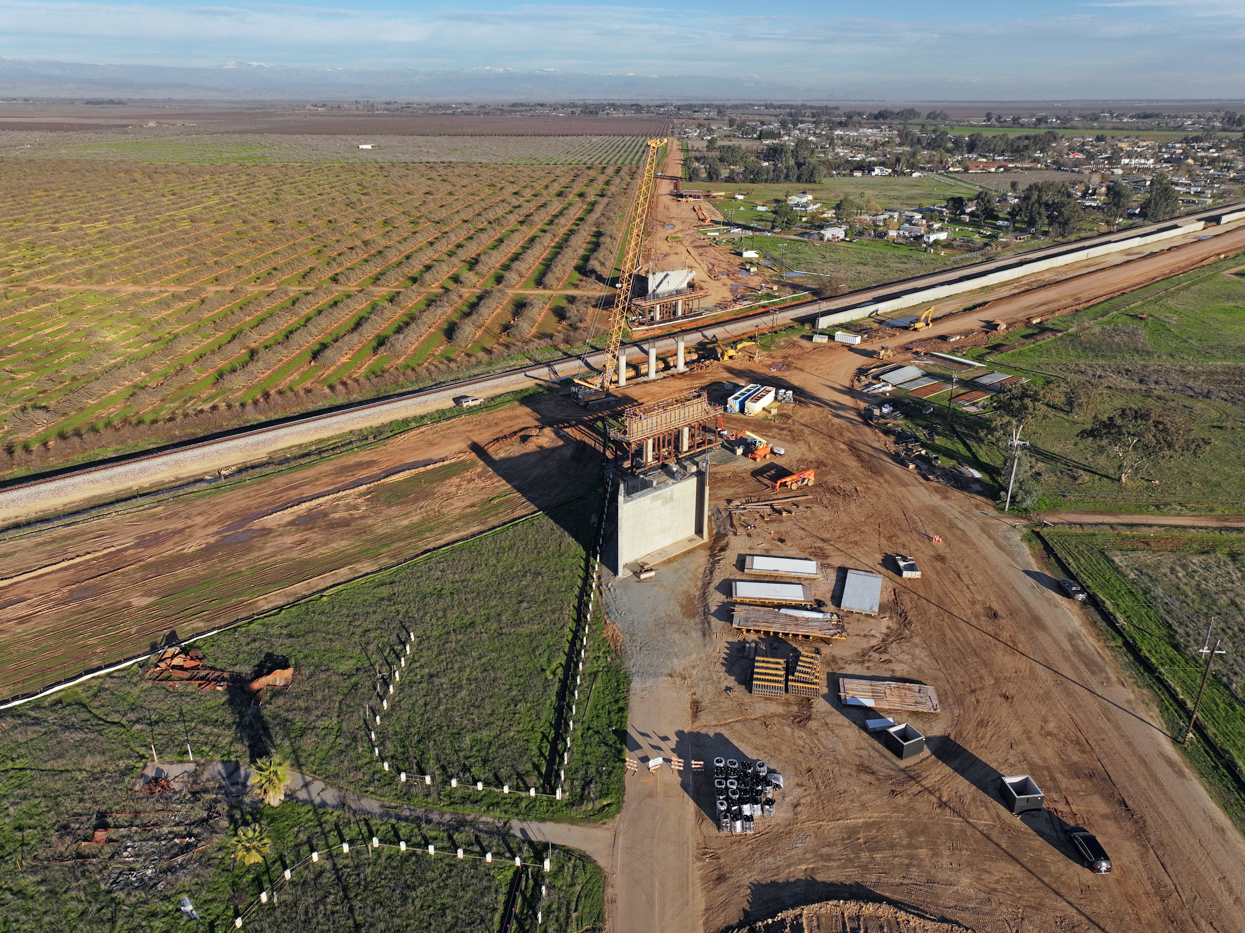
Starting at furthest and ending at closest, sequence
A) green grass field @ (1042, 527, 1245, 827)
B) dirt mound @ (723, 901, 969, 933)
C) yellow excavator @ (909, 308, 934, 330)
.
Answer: yellow excavator @ (909, 308, 934, 330), green grass field @ (1042, 527, 1245, 827), dirt mound @ (723, 901, 969, 933)

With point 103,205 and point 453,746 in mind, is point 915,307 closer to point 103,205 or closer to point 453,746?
point 453,746

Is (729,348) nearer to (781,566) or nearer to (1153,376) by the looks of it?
(781,566)

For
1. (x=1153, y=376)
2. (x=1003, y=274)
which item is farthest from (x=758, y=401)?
(x=1003, y=274)

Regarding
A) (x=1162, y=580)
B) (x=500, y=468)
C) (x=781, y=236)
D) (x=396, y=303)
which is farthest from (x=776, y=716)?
(x=781, y=236)

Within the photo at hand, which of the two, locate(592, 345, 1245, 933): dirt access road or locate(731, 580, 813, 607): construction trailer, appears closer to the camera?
locate(592, 345, 1245, 933): dirt access road

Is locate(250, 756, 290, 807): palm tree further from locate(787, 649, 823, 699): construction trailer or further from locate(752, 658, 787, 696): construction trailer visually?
locate(787, 649, 823, 699): construction trailer

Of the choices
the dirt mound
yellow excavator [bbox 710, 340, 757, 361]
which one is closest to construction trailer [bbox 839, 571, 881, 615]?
the dirt mound

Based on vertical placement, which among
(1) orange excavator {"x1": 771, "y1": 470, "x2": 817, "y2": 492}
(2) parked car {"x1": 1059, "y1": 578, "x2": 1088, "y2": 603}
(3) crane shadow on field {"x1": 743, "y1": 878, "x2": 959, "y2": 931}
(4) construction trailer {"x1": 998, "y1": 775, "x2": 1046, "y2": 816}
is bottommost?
(3) crane shadow on field {"x1": 743, "y1": 878, "x2": 959, "y2": 931}

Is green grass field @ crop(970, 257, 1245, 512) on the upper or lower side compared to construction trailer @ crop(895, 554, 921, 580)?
upper
